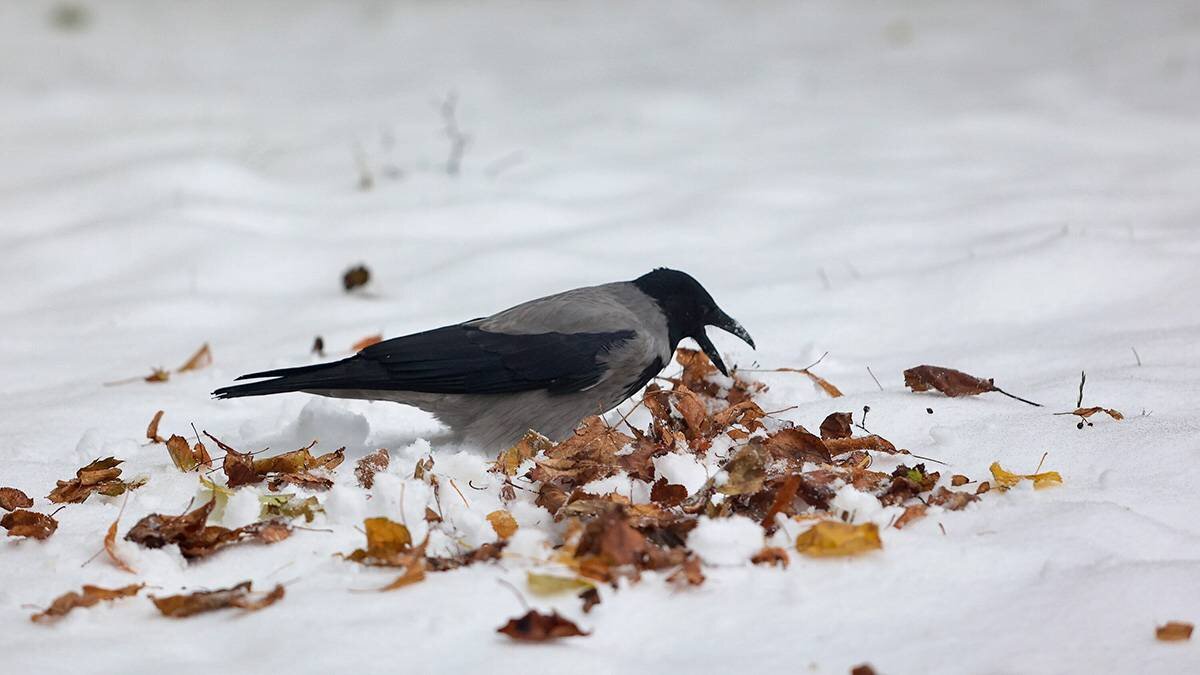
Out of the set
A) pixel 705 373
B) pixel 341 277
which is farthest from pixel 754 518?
pixel 341 277

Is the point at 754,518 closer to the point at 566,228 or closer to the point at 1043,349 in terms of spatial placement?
the point at 1043,349

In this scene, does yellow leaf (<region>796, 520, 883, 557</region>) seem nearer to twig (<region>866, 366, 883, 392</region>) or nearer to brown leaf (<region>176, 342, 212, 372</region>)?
twig (<region>866, 366, 883, 392</region>)

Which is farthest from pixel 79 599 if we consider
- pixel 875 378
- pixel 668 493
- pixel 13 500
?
pixel 875 378

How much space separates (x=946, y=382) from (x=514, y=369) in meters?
1.34

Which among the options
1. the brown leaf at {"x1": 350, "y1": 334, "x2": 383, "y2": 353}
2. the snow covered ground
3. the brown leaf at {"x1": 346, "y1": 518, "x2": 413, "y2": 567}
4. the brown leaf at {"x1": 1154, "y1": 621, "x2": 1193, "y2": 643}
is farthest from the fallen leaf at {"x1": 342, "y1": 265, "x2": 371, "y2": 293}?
the brown leaf at {"x1": 1154, "y1": 621, "x2": 1193, "y2": 643}

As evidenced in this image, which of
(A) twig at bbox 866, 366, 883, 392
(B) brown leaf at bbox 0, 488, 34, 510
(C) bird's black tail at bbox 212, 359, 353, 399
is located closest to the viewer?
(B) brown leaf at bbox 0, 488, 34, 510

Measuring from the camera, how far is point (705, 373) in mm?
4117

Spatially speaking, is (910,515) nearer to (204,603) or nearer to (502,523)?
(502,523)

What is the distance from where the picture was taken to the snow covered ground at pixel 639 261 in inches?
92.1

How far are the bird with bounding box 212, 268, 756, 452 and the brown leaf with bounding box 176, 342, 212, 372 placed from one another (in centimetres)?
93

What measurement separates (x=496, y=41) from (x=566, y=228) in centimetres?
564

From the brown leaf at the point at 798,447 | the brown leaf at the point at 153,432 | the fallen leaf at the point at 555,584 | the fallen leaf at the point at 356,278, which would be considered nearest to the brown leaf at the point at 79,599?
the fallen leaf at the point at 555,584

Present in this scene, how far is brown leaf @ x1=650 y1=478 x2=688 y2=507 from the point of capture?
293 cm

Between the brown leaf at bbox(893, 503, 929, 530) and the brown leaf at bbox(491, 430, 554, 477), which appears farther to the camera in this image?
the brown leaf at bbox(491, 430, 554, 477)
